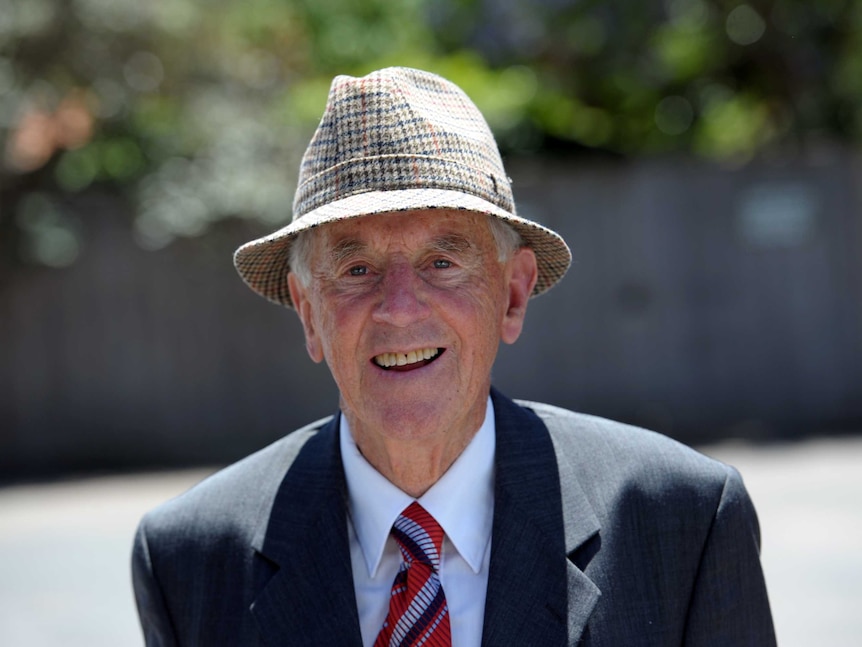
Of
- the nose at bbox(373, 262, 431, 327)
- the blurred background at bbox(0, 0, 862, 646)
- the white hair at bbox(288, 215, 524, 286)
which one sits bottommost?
the blurred background at bbox(0, 0, 862, 646)

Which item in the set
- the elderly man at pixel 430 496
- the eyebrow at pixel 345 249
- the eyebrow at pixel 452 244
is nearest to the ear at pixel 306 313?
the elderly man at pixel 430 496

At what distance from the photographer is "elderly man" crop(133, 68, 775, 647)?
1.98 meters

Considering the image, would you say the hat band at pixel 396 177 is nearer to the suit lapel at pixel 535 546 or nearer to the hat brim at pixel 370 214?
the hat brim at pixel 370 214

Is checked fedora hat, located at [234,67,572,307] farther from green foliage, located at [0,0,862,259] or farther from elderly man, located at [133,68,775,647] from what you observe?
green foliage, located at [0,0,862,259]

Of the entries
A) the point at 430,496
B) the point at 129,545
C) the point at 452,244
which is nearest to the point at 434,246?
the point at 452,244

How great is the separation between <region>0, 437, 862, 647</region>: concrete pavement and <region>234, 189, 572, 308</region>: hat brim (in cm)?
348

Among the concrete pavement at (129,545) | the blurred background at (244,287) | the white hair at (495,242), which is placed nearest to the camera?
the white hair at (495,242)

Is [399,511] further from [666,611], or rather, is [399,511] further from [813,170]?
[813,170]

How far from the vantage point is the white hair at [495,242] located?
2139 mm

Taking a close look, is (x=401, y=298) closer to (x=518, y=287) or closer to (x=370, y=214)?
(x=370, y=214)

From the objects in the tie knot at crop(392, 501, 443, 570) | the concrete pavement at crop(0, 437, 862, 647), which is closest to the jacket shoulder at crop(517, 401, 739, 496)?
the tie knot at crop(392, 501, 443, 570)

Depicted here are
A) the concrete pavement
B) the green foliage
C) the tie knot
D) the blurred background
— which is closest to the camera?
the tie knot

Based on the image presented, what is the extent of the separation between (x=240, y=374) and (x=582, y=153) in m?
4.73

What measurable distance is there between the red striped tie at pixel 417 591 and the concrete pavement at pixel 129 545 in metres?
3.60
